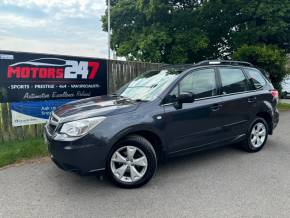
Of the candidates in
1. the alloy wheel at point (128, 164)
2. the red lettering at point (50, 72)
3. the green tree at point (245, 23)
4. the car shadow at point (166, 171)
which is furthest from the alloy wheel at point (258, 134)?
the green tree at point (245, 23)

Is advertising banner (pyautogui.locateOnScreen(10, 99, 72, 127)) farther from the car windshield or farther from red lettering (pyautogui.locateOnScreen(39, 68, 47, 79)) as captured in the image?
the car windshield

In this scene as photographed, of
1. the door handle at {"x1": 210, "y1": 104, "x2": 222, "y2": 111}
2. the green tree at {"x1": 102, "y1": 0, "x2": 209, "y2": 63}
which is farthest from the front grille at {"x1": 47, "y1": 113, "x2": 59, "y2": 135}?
the green tree at {"x1": 102, "y1": 0, "x2": 209, "y2": 63}

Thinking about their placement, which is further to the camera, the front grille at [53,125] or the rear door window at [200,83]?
the rear door window at [200,83]

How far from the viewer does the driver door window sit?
4312 mm

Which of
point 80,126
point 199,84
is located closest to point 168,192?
point 80,126

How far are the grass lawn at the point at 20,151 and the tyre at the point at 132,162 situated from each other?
2249mm

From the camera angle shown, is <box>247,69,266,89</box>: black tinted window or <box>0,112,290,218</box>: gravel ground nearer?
<box>0,112,290,218</box>: gravel ground

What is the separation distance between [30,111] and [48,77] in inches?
35.6

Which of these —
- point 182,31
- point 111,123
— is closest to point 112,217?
point 111,123

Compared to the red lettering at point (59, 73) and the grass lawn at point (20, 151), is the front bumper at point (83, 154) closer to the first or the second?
the grass lawn at point (20, 151)

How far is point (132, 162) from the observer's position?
12.4 ft

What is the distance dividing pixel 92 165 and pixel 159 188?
3.30 ft

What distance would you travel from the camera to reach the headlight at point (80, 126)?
3516 millimetres

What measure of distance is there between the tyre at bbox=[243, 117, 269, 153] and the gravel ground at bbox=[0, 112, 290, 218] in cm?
44
